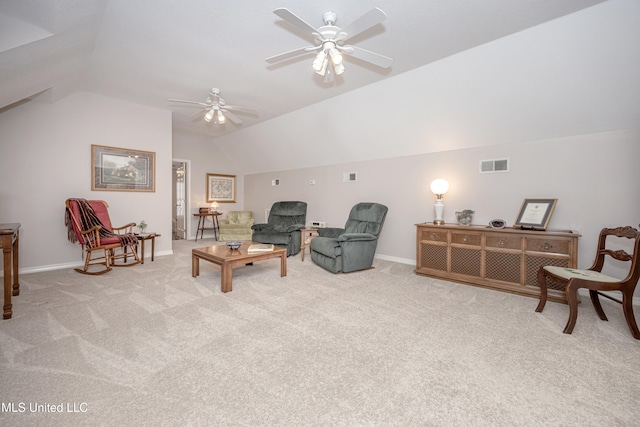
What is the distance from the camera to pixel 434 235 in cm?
382

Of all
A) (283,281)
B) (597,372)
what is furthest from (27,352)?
(597,372)

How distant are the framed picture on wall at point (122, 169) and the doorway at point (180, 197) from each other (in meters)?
2.04

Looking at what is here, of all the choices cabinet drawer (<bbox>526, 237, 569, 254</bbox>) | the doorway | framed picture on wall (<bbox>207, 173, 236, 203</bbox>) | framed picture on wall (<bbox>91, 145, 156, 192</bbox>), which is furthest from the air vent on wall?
the doorway

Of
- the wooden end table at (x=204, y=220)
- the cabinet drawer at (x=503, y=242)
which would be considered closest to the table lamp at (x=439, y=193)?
the cabinet drawer at (x=503, y=242)

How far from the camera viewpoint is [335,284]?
136 inches

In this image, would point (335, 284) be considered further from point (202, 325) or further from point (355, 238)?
point (202, 325)

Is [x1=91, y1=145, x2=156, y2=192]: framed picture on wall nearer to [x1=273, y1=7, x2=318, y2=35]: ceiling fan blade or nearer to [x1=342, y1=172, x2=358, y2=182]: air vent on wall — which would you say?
[x1=342, y1=172, x2=358, y2=182]: air vent on wall

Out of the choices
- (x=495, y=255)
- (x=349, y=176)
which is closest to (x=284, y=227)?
(x=349, y=176)

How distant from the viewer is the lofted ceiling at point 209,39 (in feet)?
7.34

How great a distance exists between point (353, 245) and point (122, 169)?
4269 millimetres

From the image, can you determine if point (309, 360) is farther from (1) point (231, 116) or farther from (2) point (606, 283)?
(1) point (231, 116)

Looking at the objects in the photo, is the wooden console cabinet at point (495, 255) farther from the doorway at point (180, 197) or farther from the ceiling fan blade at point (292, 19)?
the doorway at point (180, 197)

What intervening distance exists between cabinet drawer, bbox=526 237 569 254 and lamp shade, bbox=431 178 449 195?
1.24m

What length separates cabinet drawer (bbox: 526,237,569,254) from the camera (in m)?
2.88
